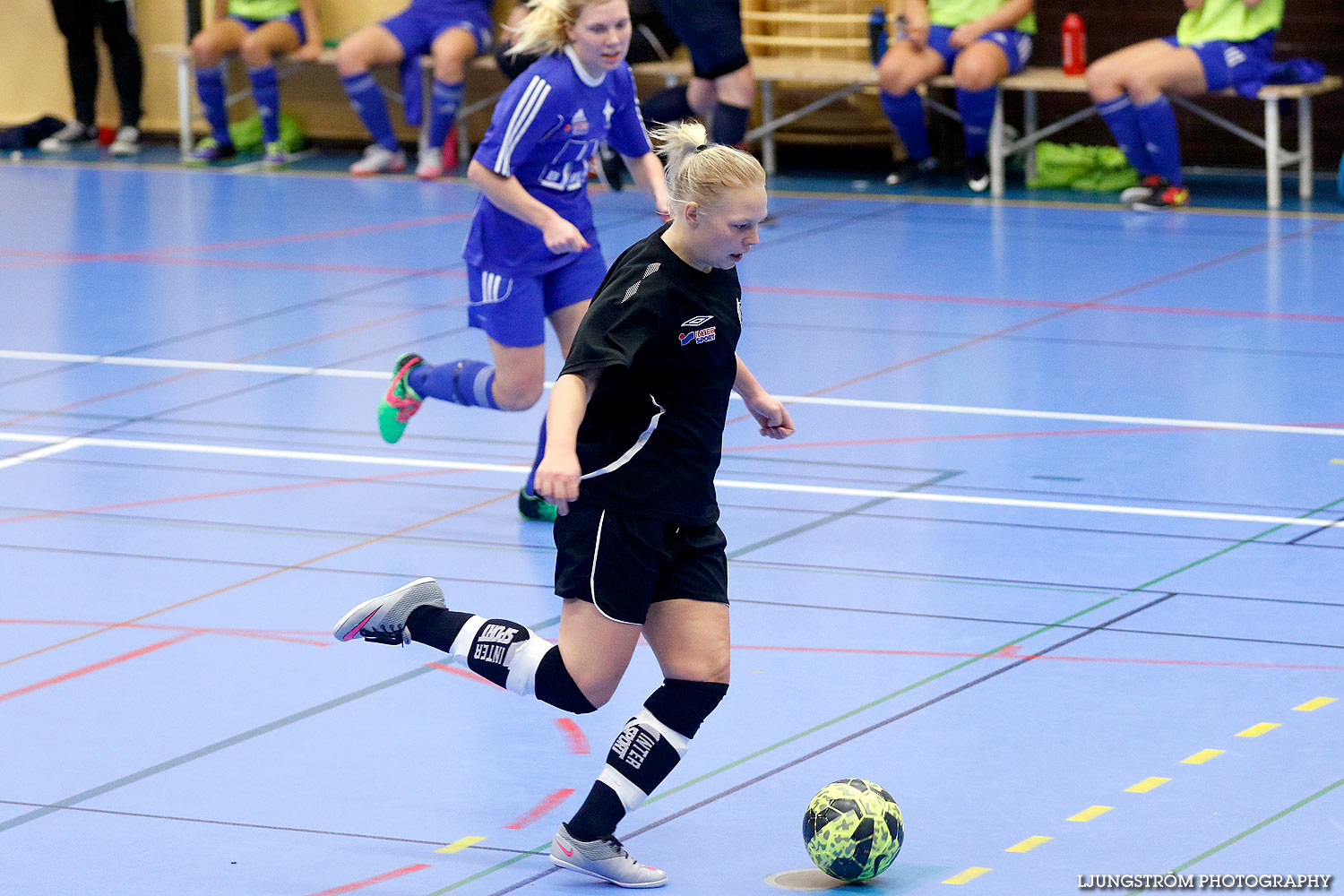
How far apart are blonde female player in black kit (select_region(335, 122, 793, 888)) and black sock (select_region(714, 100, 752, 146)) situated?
352 inches

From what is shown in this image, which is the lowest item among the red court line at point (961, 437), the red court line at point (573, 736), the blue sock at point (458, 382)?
the red court line at point (961, 437)

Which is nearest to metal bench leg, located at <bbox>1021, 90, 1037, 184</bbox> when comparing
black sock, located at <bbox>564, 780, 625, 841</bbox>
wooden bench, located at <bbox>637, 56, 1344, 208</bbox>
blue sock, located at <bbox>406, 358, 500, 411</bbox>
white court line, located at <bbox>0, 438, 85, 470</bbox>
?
wooden bench, located at <bbox>637, 56, 1344, 208</bbox>

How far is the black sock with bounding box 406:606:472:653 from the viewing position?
4.77m

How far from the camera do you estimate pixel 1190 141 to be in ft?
49.9

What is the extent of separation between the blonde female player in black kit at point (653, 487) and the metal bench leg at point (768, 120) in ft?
36.0

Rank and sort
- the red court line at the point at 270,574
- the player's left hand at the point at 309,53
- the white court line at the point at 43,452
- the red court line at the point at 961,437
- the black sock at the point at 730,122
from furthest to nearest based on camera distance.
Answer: the player's left hand at the point at 309,53 → the black sock at the point at 730,122 → the red court line at the point at 961,437 → the white court line at the point at 43,452 → the red court line at the point at 270,574

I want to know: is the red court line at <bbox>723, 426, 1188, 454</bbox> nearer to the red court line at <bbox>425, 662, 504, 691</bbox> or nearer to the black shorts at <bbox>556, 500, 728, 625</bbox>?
the red court line at <bbox>425, 662, 504, 691</bbox>

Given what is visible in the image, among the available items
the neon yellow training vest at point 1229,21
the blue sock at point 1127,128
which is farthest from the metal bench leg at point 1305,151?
the blue sock at point 1127,128

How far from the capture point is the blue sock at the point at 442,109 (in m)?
15.6

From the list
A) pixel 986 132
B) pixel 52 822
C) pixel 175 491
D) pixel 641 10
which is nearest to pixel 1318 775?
pixel 52 822

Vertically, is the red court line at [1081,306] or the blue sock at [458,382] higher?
the blue sock at [458,382]

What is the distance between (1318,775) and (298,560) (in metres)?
3.43

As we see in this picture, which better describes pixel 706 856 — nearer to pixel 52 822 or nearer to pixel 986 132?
pixel 52 822

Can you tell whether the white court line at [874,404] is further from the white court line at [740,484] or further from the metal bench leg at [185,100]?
the metal bench leg at [185,100]
